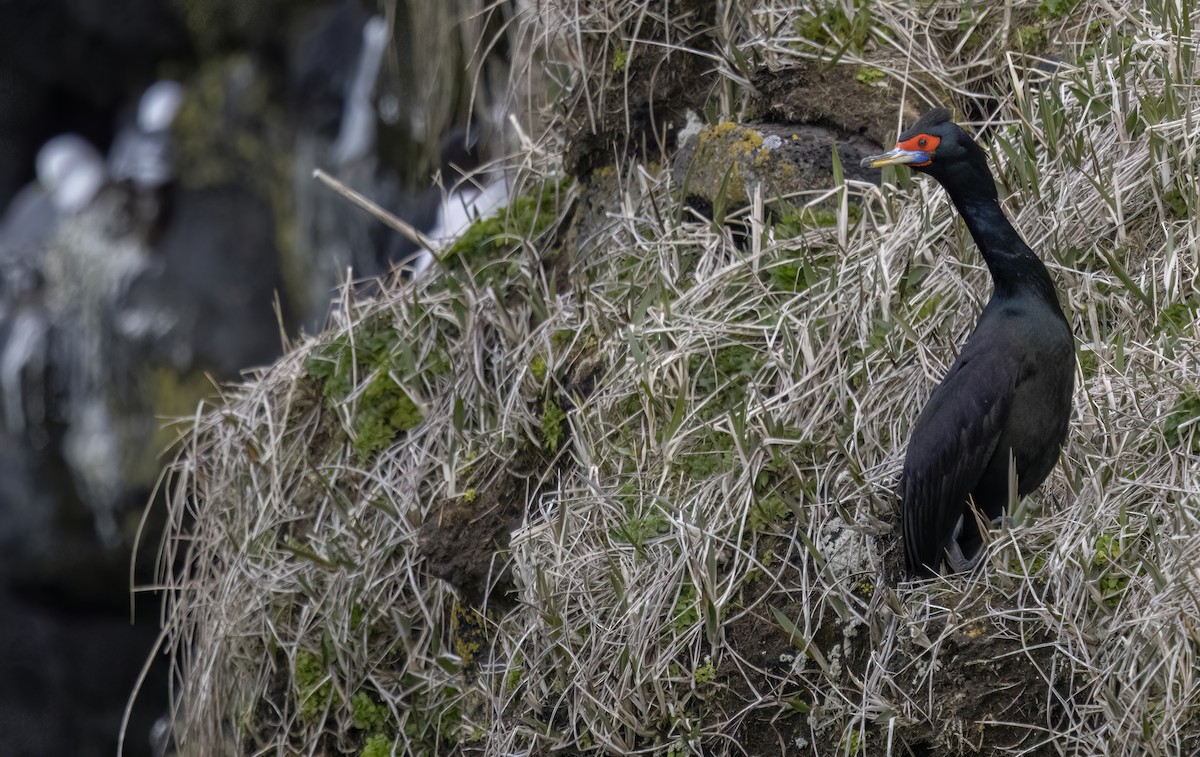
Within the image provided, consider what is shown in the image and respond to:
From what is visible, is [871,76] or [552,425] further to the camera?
[871,76]

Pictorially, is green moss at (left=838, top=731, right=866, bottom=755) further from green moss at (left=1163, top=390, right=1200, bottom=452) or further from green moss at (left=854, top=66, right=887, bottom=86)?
green moss at (left=854, top=66, right=887, bottom=86)

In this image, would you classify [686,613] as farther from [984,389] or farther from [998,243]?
[998,243]

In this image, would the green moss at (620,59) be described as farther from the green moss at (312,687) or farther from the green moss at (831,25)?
the green moss at (312,687)

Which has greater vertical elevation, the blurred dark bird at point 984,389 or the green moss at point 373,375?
the blurred dark bird at point 984,389

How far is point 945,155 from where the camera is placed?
262 centimetres

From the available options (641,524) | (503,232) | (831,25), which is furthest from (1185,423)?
(503,232)

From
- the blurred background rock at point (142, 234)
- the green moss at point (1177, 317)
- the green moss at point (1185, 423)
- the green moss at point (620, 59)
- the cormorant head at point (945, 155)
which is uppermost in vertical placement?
the cormorant head at point (945, 155)

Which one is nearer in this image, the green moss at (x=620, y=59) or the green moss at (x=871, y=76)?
the green moss at (x=871, y=76)

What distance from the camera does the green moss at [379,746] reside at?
10.7 feet

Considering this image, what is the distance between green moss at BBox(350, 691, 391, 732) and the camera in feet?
10.9

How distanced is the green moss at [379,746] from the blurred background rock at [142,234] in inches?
118

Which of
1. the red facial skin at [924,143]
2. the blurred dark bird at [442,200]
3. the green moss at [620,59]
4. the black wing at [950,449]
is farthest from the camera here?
the blurred dark bird at [442,200]

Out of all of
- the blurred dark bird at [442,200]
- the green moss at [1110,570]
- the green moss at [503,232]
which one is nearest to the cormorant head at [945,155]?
the green moss at [1110,570]

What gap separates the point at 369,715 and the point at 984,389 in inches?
A: 74.4
